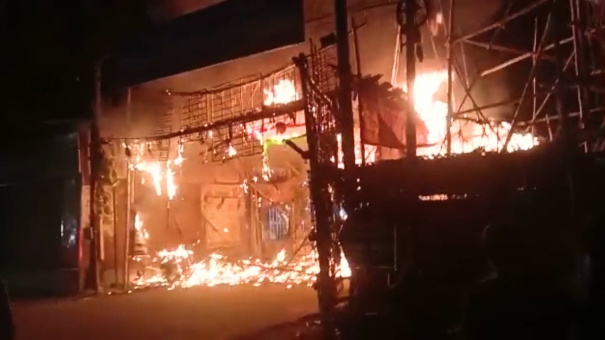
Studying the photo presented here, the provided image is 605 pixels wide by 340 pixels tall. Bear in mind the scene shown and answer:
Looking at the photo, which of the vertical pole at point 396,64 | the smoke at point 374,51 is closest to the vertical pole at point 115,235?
the smoke at point 374,51

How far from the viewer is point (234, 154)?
17.3 m

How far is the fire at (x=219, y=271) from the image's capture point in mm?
16281

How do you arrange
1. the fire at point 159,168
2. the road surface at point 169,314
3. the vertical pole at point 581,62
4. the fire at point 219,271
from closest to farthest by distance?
the vertical pole at point 581,62, the road surface at point 169,314, the fire at point 219,271, the fire at point 159,168

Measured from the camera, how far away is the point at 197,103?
16.3 m

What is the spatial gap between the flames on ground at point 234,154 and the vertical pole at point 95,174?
33.6 inches

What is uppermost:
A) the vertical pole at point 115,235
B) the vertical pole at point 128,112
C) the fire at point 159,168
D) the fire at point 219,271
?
the vertical pole at point 128,112

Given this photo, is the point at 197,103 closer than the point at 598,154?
No

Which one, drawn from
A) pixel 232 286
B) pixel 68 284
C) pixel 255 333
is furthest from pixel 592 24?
pixel 68 284

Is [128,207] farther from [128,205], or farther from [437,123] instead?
[437,123]

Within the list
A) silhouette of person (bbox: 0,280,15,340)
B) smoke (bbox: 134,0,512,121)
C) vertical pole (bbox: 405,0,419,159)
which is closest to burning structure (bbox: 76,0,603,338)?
vertical pole (bbox: 405,0,419,159)

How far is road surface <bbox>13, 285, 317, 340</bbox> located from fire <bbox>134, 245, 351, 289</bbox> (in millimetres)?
907

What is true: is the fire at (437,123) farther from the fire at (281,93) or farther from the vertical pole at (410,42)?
the vertical pole at (410,42)

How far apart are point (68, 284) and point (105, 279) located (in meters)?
0.77

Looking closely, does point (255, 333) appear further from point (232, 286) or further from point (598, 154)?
point (232, 286)
